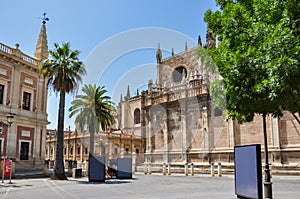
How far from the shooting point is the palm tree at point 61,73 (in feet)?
69.4

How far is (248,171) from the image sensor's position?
362 inches

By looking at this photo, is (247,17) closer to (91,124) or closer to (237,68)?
(237,68)

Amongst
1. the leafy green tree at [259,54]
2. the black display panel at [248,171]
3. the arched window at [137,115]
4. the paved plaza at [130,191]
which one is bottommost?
the paved plaza at [130,191]

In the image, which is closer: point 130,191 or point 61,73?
point 130,191

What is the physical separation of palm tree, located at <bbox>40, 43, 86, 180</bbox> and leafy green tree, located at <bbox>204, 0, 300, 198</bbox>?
13.6 m

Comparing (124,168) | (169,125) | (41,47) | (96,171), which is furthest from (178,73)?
(96,171)

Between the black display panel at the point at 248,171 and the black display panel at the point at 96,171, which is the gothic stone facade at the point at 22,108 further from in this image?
the black display panel at the point at 248,171

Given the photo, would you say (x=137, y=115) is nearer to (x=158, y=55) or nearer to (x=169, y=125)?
(x=158, y=55)

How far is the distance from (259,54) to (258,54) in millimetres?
31

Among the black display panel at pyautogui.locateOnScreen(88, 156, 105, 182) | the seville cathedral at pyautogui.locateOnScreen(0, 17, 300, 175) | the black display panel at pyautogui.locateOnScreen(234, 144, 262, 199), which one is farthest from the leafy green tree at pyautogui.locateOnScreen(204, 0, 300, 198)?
the seville cathedral at pyautogui.locateOnScreen(0, 17, 300, 175)

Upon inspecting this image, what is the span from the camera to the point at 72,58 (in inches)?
872

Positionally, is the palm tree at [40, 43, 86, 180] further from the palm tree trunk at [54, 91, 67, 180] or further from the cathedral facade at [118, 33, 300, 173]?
the cathedral facade at [118, 33, 300, 173]

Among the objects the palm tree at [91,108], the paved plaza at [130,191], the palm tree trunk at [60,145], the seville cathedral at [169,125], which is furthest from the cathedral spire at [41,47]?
the paved plaza at [130,191]

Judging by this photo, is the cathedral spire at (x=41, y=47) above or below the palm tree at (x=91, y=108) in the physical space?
above
